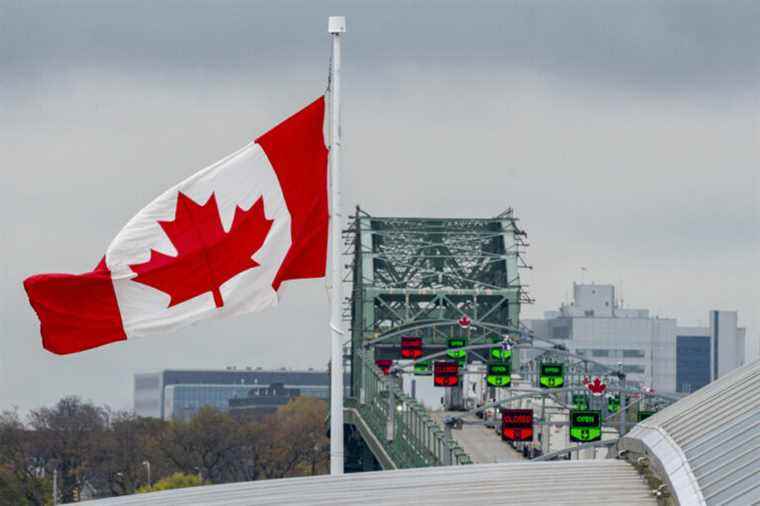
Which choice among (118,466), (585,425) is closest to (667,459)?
(585,425)

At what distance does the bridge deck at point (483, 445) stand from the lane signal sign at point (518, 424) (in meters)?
24.1

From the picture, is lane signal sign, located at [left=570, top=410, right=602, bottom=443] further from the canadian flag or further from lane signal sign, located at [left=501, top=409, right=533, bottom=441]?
the canadian flag

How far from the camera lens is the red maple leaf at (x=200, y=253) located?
126 ft

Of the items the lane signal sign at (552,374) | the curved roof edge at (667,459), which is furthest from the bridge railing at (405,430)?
the curved roof edge at (667,459)

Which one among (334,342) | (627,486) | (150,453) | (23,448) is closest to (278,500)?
(334,342)

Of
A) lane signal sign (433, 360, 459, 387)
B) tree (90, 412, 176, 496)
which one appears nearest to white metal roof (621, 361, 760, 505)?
lane signal sign (433, 360, 459, 387)

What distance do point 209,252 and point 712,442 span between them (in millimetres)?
8703

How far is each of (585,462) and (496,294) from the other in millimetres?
161315

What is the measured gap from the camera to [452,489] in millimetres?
36156

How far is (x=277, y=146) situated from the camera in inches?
1542

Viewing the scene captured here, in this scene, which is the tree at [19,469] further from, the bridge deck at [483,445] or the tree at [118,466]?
the bridge deck at [483,445]

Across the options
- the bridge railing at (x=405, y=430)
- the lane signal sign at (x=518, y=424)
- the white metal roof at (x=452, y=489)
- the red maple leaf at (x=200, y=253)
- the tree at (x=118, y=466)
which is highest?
the red maple leaf at (x=200, y=253)

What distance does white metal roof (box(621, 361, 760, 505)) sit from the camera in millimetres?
33625

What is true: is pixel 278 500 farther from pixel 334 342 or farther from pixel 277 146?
pixel 277 146
